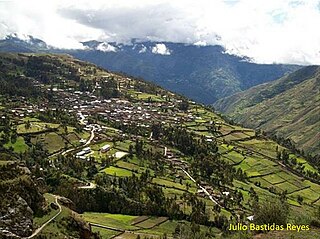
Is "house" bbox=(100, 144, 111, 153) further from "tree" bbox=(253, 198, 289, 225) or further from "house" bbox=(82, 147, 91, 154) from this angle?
"tree" bbox=(253, 198, 289, 225)

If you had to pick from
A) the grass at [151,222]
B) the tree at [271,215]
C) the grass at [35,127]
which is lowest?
the grass at [151,222]

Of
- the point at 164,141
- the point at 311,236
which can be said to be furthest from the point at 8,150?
the point at 311,236

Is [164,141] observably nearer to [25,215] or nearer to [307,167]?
[307,167]

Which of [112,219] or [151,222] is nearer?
[112,219]

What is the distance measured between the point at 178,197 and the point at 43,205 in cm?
6783

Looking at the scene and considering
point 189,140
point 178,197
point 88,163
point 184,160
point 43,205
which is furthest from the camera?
point 189,140

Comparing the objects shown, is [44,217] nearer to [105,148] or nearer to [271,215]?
[271,215]

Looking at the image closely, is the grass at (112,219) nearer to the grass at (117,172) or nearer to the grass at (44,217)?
the grass at (117,172)

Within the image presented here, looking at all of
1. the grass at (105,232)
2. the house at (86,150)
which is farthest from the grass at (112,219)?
the house at (86,150)

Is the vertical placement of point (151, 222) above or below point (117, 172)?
below

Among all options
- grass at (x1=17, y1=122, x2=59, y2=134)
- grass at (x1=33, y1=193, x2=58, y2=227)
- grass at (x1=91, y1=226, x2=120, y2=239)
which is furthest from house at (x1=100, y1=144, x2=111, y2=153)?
grass at (x1=33, y1=193, x2=58, y2=227)

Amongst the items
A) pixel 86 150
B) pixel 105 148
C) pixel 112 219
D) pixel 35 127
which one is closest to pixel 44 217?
pixel 112 219

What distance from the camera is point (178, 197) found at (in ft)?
399

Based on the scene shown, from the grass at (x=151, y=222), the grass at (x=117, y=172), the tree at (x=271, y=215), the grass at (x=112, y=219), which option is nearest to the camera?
the tree at (x=271, y=215)
